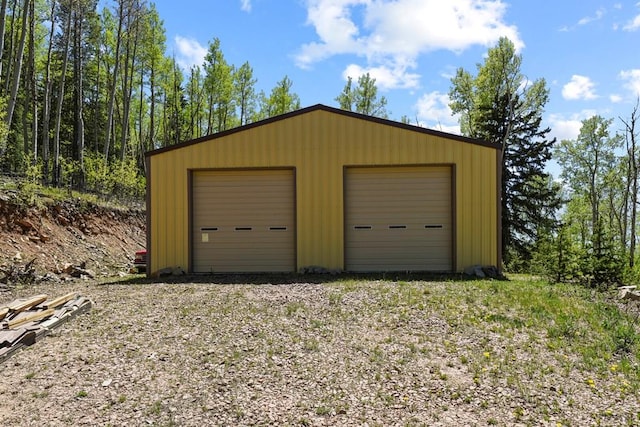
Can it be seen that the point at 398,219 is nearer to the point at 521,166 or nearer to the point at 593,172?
the point at 521,166

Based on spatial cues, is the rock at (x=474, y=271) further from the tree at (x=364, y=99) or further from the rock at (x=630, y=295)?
the tree at (x=364, y=99)

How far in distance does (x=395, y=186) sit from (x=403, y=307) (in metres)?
4.10

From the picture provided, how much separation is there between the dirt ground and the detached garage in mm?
3627

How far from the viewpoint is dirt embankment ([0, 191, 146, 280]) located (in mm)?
9445

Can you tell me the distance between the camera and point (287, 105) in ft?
90.9

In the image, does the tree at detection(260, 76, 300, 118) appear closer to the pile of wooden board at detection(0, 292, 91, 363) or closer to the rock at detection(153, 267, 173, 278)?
the rock at detection(153, 267, 173, 278)

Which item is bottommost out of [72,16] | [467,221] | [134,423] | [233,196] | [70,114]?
[134,423]

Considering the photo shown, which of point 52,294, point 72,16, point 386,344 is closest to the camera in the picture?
point 386,344

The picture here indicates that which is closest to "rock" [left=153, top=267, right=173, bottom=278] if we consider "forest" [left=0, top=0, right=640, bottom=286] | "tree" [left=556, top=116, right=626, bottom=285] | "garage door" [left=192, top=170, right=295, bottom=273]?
"garage door" [left=192, top=170, right=295, bottom=273]

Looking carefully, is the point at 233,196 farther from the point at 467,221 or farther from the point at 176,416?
the point at 176,416

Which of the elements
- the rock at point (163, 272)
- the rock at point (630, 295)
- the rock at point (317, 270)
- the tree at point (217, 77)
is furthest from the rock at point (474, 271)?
the tree at point (217, 77)

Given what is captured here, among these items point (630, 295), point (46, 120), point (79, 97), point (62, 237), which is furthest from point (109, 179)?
point (630, 295)

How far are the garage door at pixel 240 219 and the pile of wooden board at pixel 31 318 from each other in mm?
3503

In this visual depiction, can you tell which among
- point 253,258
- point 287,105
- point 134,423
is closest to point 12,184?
point 253,258
